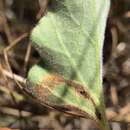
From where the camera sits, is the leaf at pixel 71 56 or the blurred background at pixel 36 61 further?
the blurred background at pixel 36 61

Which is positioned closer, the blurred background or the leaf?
the leaf

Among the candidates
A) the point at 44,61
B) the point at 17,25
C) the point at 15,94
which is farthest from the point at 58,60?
the point at 17,25

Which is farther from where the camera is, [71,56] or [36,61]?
[36,61]

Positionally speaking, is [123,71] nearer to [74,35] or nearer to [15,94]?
[15,94]
